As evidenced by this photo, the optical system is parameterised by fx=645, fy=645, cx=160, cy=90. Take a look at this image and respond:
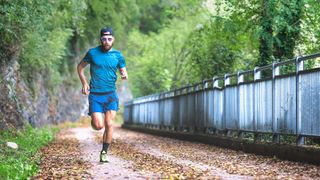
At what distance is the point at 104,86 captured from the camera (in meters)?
10.6

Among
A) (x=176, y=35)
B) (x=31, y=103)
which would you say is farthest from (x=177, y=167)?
(x=176, y=35)

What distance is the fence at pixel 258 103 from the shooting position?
10.5m

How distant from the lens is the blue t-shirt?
34.7ft

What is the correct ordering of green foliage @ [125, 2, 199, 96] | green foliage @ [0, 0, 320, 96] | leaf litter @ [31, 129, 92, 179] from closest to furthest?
leaf litter @ [31, 129, 92, 179] → green foliage @ [0, 0, 320, 96] → green foliage @ [125, 2, 199, 96]


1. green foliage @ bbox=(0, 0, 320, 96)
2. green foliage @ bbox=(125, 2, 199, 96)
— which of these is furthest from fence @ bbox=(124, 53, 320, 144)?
green foliage @ bbox=(125, 2, 199, 96)

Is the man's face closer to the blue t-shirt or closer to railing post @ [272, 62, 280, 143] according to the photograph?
the blue t-shirt

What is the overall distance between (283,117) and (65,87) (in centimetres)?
3210

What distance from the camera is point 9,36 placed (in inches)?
602

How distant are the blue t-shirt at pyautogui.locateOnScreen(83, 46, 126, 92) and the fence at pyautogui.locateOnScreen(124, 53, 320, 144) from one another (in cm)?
308

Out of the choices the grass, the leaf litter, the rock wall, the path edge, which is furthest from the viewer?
the rock wall

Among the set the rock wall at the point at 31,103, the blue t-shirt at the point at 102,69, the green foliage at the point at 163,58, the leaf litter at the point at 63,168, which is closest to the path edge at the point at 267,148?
the blue t-shirt at the point at 102,69

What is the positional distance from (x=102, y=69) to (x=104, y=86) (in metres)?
0.28

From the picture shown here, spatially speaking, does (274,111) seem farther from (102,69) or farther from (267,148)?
(102,69)

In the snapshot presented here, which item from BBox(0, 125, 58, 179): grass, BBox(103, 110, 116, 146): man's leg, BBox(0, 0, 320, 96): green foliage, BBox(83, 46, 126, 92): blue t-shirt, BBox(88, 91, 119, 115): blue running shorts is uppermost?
BBox(0, 0, 320, 96): green foliage
